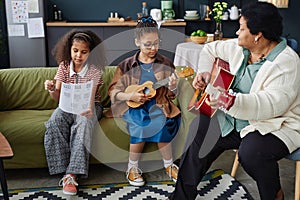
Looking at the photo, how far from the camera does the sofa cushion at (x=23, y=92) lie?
278 centimetres

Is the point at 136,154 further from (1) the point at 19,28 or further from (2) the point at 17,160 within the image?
(1) the point at 19,28

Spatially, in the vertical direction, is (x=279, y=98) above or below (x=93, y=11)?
below

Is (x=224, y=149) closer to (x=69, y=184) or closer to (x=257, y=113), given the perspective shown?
(x=257, y=113)

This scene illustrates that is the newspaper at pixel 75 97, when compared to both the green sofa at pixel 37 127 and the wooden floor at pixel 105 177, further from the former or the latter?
the wooden floor at pixel 105 177

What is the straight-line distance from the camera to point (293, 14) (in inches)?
227

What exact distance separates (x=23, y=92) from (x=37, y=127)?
18.7 inches

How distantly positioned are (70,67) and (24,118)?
42cm

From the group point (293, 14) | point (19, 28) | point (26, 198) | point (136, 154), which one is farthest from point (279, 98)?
point (293, 14)

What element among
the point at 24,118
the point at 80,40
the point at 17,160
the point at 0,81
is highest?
the point at 80,40

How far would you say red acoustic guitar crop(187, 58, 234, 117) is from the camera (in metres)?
2.05

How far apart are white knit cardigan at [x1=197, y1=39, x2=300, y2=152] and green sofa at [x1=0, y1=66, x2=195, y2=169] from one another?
578 millimetres

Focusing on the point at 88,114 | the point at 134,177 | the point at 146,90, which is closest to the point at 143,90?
the point at 146,90

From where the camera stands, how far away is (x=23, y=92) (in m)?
2.79

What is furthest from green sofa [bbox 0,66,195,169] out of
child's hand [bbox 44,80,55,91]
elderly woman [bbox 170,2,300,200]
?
elderly woman [bbox 170,2,300,200]
